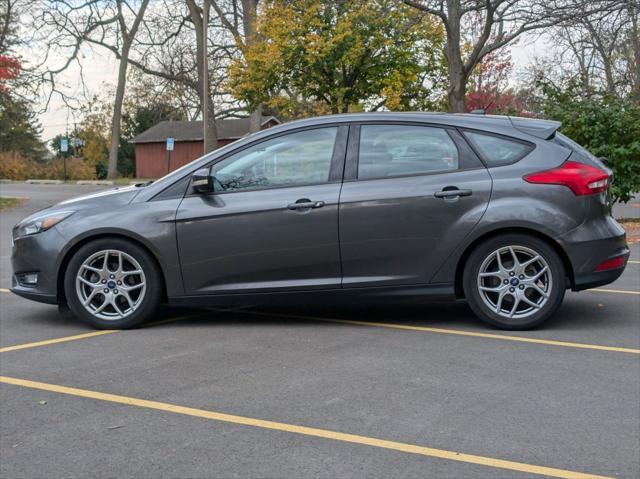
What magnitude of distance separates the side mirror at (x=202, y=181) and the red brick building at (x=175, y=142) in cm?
6094

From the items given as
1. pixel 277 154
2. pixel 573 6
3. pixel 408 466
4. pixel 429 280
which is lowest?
pixel 408 466

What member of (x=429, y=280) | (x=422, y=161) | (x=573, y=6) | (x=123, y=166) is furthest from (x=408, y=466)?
(x=123, y=166)

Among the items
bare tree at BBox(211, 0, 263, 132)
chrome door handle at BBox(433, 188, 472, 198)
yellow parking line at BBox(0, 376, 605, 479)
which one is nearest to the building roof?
bare tree at BBox(211, 0, 263, 132)

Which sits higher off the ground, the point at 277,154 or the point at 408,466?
the point at 277,154

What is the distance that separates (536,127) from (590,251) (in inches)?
43.4

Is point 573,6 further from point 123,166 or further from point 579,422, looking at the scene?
point 123,166

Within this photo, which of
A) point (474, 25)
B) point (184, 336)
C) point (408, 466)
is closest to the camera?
point (408, 466)

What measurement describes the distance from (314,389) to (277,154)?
8.15ft

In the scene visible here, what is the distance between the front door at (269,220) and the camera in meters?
6.69

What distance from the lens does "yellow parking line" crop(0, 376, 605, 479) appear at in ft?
12.4

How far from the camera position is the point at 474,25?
26.0 m

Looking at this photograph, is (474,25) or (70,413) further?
(474,25)

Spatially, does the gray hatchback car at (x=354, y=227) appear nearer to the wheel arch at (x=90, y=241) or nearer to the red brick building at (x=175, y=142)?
the wheel arch at (x=90, y=241)

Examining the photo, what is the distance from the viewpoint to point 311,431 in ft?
14.0
